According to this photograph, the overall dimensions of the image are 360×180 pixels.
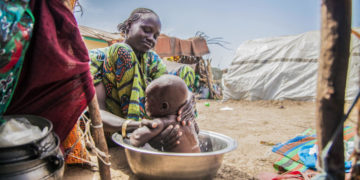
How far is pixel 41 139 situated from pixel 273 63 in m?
7.66

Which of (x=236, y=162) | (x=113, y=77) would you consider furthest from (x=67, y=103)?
(x=236, y=162)

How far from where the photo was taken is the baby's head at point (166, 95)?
1.28 m

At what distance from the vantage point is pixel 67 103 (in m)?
1.10

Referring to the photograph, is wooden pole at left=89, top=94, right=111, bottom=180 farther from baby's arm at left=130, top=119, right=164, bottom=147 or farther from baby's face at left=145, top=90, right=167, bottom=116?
baby's face at left=145, top=90, right=167, bottom=116

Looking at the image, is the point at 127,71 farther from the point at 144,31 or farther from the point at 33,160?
the point at 33,160

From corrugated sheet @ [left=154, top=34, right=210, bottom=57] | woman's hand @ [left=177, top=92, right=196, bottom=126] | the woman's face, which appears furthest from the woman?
corrugated sheet @ [left=154, top=34, right=210, bottom=57]

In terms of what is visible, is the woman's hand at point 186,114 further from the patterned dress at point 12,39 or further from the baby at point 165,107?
the patterned dress at point 12,39

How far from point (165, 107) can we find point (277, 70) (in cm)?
685

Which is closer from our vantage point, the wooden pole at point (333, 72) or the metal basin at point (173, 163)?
the wooden pole at point (333, 72)

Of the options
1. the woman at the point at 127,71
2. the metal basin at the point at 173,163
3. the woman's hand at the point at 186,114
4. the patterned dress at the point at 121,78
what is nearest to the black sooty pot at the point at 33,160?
the metal basin at the point at 173,163

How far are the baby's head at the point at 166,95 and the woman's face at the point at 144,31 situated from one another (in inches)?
28.7

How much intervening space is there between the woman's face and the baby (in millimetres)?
728

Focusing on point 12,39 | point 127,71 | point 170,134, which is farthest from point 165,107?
point 12,39

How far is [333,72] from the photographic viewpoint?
2.21 feet
